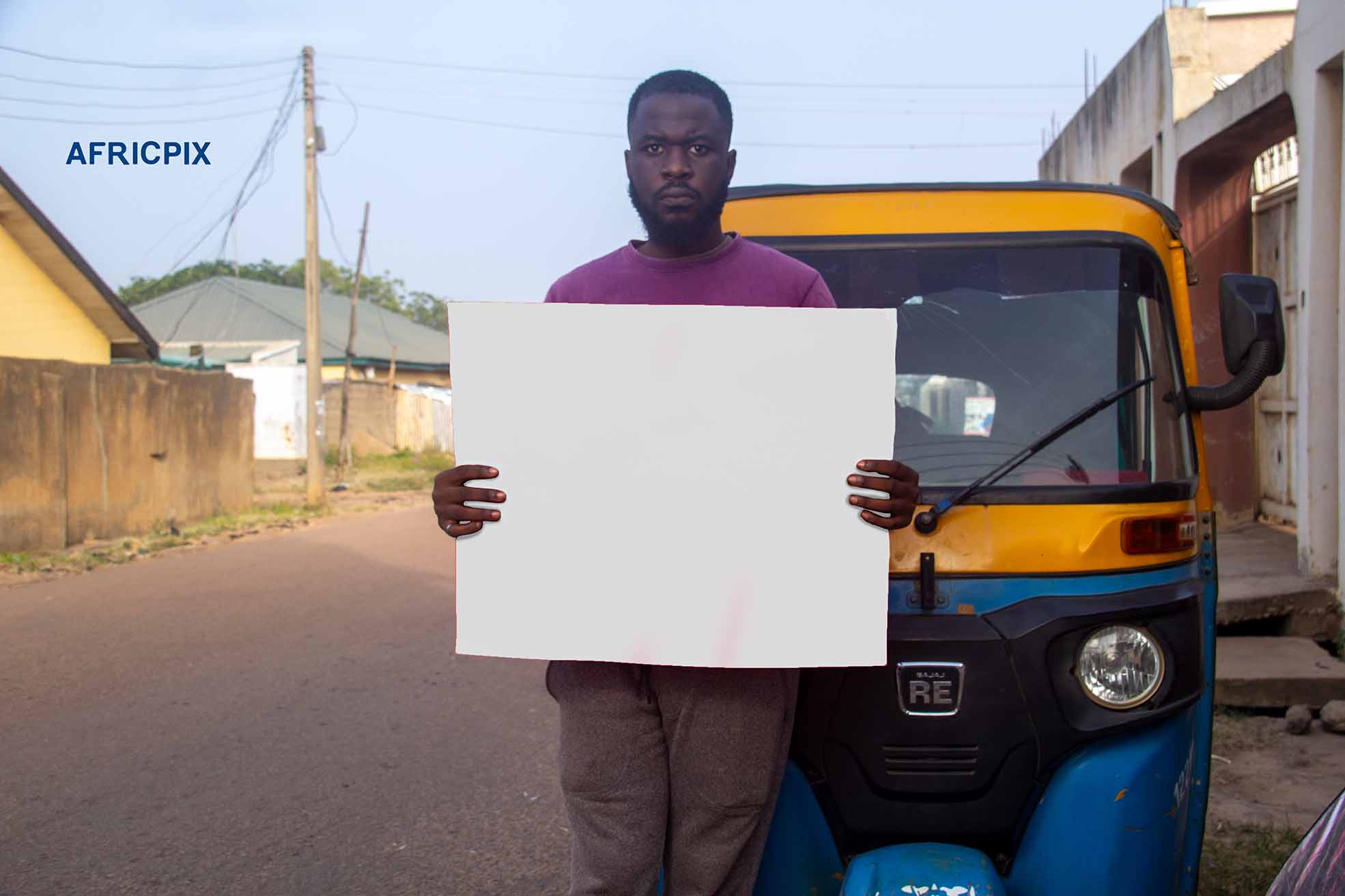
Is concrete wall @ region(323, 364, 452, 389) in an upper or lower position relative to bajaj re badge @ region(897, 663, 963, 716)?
upper

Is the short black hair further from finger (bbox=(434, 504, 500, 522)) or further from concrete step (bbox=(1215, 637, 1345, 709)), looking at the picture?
concrete step (bbox=(1215, 637, 1345, 709))

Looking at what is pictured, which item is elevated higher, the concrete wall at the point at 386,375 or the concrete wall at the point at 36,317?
the concrete wall at the point at 386,375

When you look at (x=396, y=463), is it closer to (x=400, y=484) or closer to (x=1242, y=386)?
(x=400, y=484)

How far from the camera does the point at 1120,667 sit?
2.56 metres

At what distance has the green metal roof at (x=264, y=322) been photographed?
3928 cm

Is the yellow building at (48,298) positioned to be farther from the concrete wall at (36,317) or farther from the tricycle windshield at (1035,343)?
the tricycle windshield at (1035,343)

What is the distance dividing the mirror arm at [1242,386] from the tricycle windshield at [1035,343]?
7 centimetres

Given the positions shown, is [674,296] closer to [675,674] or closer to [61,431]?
[675,674]

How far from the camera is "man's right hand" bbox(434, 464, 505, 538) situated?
225cm

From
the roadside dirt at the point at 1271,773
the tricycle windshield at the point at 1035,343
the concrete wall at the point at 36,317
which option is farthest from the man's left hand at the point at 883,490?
the concrete wall at the point at 36,317

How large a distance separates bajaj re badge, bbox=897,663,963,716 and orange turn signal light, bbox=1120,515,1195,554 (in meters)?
0.46

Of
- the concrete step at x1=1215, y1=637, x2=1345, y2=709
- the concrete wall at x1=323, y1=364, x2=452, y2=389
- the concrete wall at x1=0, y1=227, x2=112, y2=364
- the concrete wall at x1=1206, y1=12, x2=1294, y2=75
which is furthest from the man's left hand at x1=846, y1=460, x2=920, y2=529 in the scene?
the concrete wall at x1=323, y1=364, x2=452, y2=389

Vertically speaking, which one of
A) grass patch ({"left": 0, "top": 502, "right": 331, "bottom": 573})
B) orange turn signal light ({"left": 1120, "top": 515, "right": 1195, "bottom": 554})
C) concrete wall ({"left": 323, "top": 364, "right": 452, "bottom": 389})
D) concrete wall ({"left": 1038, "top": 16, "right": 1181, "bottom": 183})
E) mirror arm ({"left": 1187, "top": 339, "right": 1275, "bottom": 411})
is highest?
concrete wall ({"left": 1038, "top": 16, "right": 1181, "bottom": 183})

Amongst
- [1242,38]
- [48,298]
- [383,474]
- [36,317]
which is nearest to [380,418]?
[383,474]
